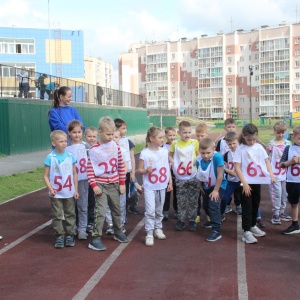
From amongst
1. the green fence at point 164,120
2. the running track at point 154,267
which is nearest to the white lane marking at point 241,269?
the running track at point 154,267

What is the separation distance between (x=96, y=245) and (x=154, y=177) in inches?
49.4

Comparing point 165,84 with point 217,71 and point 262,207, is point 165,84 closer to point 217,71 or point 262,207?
point 217,71

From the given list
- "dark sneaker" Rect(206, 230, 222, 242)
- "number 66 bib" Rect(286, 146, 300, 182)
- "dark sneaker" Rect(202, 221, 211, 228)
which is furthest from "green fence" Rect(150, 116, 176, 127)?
"dark sneaker" Rect(206, 230, 222, 242)

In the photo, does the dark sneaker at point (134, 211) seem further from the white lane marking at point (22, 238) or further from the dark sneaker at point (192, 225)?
the dark sneaker at point (192, 225)

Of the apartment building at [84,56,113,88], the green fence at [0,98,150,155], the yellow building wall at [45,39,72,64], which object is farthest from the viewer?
the apartment building at [84,56,113,88]

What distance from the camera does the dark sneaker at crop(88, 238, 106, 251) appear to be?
671 centimetres

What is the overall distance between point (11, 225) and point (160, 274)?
3726 mm

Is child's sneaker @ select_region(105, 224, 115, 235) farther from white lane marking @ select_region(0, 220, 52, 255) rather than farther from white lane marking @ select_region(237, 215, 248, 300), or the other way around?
white lane marking @ select_region(237, 215, 248, 300)

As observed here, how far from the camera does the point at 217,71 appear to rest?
111 metres

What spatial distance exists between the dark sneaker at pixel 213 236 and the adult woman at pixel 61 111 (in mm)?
2592

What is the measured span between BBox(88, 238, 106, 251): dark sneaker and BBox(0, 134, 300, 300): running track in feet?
0.26

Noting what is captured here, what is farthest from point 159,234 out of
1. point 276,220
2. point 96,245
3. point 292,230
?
point 276,220

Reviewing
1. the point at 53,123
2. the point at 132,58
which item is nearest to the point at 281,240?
the point at 53,123

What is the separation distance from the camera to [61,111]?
8000mm
